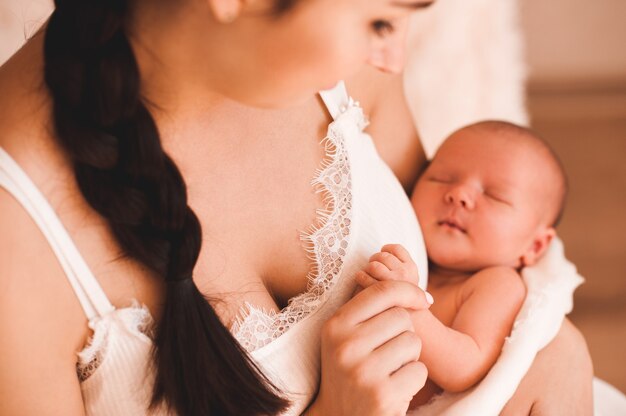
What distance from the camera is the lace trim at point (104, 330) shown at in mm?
792

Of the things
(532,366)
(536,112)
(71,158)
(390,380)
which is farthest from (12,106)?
(536,112)

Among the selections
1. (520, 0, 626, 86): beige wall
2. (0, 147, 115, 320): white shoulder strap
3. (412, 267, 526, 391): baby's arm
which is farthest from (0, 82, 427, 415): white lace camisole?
(520, 0, 626, 86): beige wall

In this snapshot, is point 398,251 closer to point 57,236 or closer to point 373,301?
point 373,301

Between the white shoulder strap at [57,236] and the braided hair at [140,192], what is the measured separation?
5 cm

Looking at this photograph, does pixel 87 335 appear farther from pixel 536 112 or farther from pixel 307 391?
pixel 536 112

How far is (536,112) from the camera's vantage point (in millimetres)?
2516

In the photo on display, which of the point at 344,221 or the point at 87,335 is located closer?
the point at 87,335

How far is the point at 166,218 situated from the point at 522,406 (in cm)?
65

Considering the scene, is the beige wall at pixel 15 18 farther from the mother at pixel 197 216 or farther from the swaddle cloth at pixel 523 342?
the swaddle cloth at pixel 523 342

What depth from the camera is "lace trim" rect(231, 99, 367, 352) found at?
87cm

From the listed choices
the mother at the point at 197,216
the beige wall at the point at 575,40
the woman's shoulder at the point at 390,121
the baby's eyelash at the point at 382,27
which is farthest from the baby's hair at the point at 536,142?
the beige wall at the point at 575,40

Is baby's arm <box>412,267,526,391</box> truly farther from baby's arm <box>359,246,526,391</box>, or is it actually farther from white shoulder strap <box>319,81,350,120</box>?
white shoulder strap <box>319,81,350,120</box>

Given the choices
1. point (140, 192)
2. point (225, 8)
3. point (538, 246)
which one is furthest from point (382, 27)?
point (538, 246)

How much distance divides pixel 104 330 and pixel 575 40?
95.0 inches
